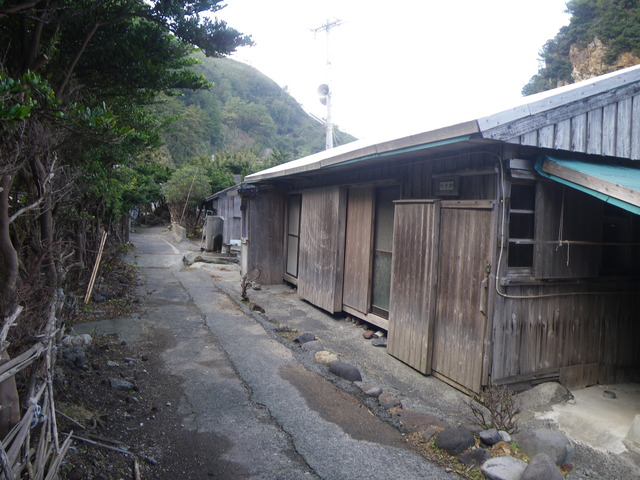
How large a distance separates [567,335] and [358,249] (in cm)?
347

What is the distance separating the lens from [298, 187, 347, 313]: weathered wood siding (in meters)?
8.04

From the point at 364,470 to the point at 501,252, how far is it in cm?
248

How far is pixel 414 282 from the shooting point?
5578 millimetres

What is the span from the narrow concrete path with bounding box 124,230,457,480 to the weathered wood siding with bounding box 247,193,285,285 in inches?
151

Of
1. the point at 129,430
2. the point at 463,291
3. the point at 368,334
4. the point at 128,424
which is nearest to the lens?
the point at 129,430

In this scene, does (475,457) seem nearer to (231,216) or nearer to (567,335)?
(567,335)

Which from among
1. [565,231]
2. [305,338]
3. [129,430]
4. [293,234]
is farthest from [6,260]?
[293,234]

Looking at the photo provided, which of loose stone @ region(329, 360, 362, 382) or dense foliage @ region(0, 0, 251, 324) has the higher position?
dense foliage @ region(0, 0, 251, 324)

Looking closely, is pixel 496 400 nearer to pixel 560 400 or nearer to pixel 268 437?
pixel 560 400

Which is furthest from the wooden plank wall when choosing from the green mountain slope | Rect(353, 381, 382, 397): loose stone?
the green mountain slope

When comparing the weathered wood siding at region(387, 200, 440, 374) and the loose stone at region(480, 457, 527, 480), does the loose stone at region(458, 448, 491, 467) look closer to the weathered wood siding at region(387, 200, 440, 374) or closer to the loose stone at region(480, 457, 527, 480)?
the loose stone at region(480, 457, 527, 480)

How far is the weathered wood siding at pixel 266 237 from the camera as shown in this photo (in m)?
11.2

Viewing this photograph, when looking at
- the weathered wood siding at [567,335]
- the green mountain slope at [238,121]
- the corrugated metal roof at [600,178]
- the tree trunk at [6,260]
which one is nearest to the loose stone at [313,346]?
the weathered wood siding at [567,335]

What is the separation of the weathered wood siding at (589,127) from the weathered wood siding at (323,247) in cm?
406
